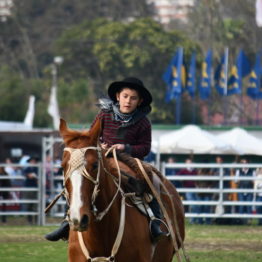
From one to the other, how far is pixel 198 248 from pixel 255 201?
8.66m

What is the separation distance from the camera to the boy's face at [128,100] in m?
9.46

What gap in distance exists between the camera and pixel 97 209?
8.41m

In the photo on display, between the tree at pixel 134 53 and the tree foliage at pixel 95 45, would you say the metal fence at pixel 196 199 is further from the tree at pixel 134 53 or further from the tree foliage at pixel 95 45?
the tree at pixel 134 53

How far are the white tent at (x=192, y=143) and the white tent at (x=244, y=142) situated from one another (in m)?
0.28

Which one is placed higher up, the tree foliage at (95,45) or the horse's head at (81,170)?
the tree foliage at (95,45)

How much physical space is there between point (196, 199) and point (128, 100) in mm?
17055

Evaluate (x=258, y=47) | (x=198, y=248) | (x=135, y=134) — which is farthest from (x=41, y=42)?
(x=135, y=134)

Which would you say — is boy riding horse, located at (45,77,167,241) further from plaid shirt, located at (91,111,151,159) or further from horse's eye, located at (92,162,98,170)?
horse's eye, located at (92,162,98,170)

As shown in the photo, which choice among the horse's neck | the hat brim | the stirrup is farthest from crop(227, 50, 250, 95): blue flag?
the horse's neck

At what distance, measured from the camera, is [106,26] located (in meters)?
71.8

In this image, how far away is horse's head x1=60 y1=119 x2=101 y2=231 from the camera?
779 cm

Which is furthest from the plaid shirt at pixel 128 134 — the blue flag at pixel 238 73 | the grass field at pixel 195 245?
the blue flag at pixel 238 73

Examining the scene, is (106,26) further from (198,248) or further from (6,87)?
(198,248)

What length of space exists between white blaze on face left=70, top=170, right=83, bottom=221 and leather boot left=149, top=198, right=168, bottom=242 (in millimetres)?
1383
